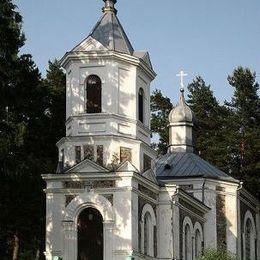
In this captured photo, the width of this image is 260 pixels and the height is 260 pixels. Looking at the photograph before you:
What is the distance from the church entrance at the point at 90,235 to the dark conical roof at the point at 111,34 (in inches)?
238

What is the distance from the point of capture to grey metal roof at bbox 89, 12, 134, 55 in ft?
99.6

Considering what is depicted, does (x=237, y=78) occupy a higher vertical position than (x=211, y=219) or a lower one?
higher

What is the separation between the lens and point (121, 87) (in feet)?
98.3

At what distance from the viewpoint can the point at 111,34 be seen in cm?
3067

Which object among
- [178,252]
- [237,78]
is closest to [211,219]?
[178,252]

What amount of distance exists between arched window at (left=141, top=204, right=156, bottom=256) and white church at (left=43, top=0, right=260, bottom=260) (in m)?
0.04

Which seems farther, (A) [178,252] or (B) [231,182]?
(B) [231,182]

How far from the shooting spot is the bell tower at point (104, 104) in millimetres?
29359

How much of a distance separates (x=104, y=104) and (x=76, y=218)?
165 inches

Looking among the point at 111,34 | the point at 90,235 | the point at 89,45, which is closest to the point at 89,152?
the point at 90,235

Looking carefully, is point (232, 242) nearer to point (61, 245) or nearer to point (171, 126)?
point (171, 126)

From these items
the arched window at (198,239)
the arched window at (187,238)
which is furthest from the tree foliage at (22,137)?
the arched window at (198,239)

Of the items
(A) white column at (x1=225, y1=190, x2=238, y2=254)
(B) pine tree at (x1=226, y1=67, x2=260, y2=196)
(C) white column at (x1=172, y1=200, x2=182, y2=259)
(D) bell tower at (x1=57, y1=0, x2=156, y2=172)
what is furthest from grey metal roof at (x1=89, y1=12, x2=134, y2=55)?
(B) pine tree at (x1=226, y1=67, x2=260, y2=196)

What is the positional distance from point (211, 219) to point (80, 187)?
11.8m
